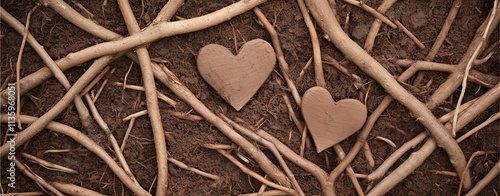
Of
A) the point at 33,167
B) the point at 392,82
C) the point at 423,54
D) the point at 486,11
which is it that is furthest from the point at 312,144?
the point at 33,167

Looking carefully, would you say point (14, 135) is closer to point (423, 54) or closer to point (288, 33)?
point (288, 33)

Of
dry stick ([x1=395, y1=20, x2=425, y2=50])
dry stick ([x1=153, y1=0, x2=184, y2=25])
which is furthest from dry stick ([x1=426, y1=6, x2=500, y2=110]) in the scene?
dry stick ([x1=153, y1=0, x2=184, y2=25])

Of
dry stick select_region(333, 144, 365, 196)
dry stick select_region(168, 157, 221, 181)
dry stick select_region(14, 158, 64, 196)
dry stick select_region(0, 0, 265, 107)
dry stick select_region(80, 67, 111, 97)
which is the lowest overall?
dry stick select_region(333, 144, 365, 196)

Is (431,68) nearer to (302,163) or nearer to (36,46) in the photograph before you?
(302,163)

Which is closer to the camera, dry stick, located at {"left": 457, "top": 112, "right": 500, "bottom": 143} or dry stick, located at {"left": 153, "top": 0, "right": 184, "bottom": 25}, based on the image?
dry stick, located at {"left": 153, "top": 0, "right": 184, "bottom": 25}

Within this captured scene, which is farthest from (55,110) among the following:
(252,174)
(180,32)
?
(252,174)

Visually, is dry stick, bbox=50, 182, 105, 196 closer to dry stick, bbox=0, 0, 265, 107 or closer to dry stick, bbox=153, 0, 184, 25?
dry stick, bbox=0, 0, 265, 107

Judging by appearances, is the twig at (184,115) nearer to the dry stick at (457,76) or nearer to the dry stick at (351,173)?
the dry stick at (351,173)
